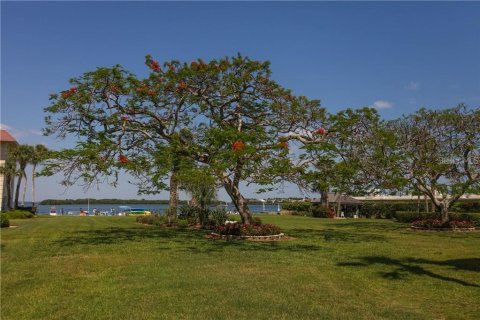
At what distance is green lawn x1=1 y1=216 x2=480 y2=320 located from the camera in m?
7.52

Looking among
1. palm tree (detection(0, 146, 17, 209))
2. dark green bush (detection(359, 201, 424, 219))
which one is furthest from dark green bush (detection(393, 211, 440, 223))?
palm tree (detection(0, 146, 17, 209))

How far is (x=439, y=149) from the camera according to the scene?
28.4 metres

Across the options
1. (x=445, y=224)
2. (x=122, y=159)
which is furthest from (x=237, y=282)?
(x=445, y=224)

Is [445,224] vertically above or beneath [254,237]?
above

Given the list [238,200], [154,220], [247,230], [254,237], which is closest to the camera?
[254,237]

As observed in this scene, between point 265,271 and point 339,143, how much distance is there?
12453 millimetres

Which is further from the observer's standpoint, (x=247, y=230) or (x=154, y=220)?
(x=154, y=220)

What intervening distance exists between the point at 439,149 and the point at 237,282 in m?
22.2

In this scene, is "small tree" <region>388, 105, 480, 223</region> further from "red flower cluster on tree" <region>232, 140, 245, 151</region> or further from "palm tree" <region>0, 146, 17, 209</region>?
"palm tree" <region>0, 146, 17, 209</region>

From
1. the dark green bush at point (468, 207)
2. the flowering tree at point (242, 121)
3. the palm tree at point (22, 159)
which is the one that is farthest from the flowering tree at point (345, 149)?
the palm tree at point (22, 159)

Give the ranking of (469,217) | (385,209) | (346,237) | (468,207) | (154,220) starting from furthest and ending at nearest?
(385,209) → (468,207) → (154,220) → (469,217) → (346,237)

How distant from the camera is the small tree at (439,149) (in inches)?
1085

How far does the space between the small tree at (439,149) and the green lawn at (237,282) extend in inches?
442

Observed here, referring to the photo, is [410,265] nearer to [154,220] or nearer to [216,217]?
[216,217]
